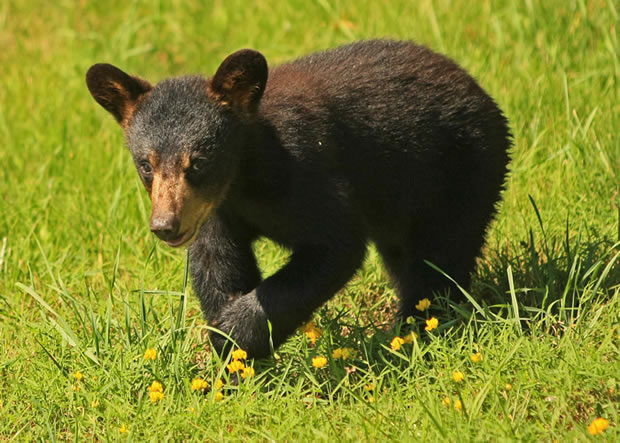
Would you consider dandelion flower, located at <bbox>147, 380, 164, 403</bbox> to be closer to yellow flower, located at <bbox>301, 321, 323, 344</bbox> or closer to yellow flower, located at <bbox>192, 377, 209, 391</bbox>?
yellow flower, located at <bbox>192, 377, 209, 391</bbox>

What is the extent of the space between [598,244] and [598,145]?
3.40 ft

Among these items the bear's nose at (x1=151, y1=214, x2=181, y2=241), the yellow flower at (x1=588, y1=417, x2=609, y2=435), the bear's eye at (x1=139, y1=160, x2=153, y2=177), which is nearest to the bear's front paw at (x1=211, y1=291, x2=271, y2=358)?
the bear's nose at (x1=151, y1=214, x2=181, y2=241)

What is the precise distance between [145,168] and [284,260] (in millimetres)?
1094

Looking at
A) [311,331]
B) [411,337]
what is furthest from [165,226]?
[411,337]

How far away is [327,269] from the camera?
430 centimetres

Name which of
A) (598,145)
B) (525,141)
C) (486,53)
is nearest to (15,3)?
(486,53)

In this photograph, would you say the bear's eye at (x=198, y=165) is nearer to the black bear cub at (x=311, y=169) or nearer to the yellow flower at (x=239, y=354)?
the black bear cub at (x=311, y=169)

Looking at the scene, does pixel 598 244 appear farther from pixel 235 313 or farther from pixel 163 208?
pixel 163 208

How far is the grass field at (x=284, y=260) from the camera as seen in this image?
3816mm

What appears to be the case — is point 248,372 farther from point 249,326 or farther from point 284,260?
point 284,260

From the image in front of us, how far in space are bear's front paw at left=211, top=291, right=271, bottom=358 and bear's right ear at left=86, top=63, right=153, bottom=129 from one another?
1.03 metres

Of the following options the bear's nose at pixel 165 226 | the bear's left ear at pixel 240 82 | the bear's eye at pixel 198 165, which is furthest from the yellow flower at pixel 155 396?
the bear's left ear at pixel 240 82

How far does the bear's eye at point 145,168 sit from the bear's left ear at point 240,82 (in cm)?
44

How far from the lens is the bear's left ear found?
4.29 metres
